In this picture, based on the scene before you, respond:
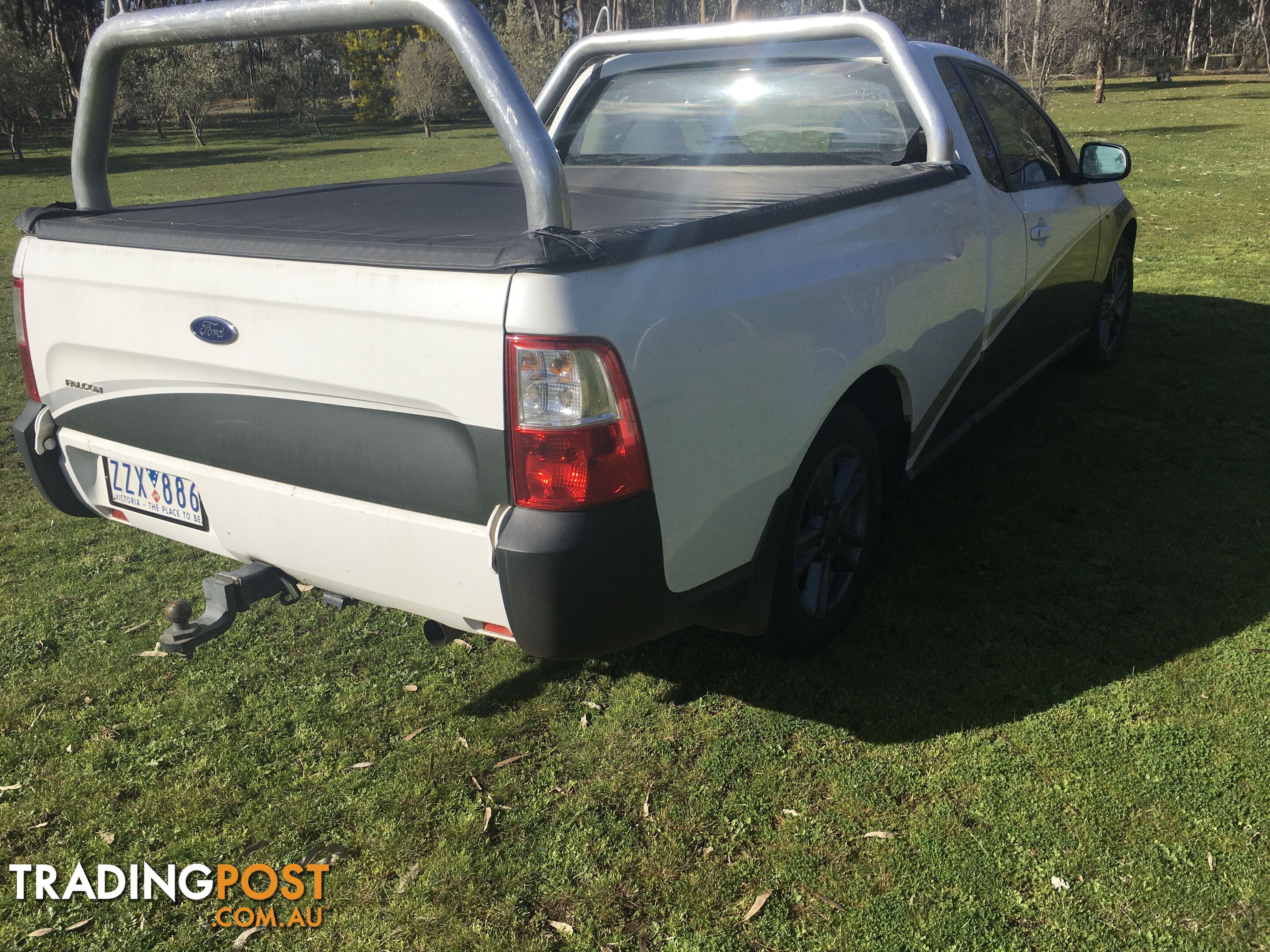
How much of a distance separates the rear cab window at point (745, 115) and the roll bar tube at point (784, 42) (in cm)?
10

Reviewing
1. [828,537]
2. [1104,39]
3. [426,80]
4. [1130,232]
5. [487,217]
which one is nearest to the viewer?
[487,217]

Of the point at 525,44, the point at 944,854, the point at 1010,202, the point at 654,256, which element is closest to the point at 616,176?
the point at 1010,202

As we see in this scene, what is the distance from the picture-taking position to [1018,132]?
15.6 ft

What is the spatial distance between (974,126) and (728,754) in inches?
112

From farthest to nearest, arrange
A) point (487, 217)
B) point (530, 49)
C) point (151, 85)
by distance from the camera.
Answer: point (151, 85)
point (530, 49)
point (487, 217)

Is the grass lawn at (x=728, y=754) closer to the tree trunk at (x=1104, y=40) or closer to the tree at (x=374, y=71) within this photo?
the tree trunk at (x=1104, y=40)

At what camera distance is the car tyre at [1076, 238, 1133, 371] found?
6188 mm

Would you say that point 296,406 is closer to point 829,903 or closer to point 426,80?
point 829,903

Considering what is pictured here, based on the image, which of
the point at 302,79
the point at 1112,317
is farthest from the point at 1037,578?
the point at 302,79

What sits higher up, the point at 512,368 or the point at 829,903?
the point at 512,368

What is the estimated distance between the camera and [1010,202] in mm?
4281

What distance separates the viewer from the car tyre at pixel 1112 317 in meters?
6.19

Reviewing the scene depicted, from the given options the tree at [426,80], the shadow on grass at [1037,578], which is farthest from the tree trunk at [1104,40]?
the shadow on grass at [1037,578]

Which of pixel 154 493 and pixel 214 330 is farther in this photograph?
pixel 154 493
